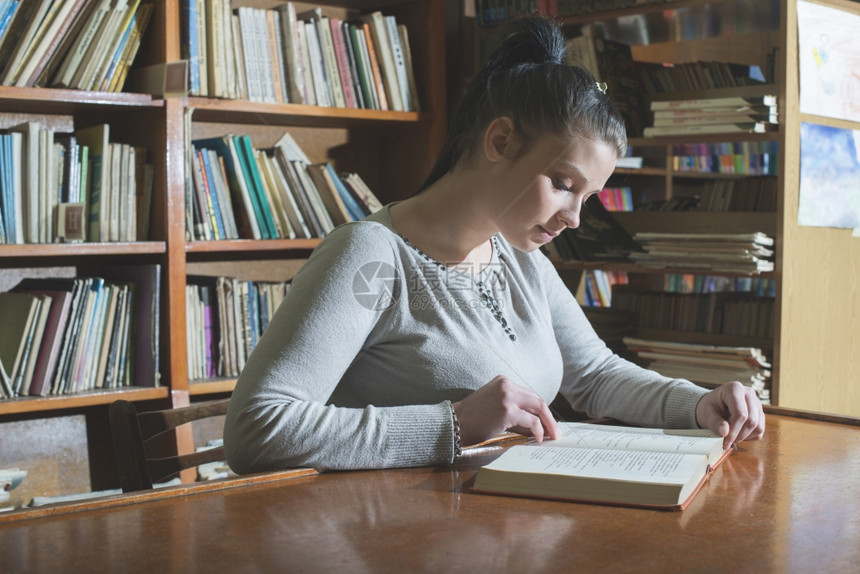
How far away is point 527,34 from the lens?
1.40 meters

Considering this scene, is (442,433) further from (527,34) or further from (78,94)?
(78,94)

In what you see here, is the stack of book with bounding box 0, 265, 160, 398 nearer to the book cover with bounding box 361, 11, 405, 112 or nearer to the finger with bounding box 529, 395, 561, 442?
the book cover with bounding box 361, 11, 405, 112

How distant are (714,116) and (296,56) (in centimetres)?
114

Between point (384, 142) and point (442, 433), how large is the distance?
1984 millimetres

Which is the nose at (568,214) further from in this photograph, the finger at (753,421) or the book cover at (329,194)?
the book cover at (329,194)

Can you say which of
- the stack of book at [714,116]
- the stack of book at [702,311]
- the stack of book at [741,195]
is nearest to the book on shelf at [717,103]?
the stack of book at [714,116]

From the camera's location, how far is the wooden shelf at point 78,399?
6.80 feet

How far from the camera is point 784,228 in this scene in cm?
224

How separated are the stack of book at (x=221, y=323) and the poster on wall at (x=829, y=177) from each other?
1.44m

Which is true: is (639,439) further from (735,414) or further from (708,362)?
(708,362)

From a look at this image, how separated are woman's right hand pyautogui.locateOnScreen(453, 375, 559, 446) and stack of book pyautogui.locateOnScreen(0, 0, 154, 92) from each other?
1.49 meters

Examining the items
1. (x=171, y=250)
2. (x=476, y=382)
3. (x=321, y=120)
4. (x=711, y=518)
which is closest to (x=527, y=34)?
(x=476, y=382)

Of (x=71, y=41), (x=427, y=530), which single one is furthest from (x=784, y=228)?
(x=71, y=41)

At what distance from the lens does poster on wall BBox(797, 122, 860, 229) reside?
2273mm
